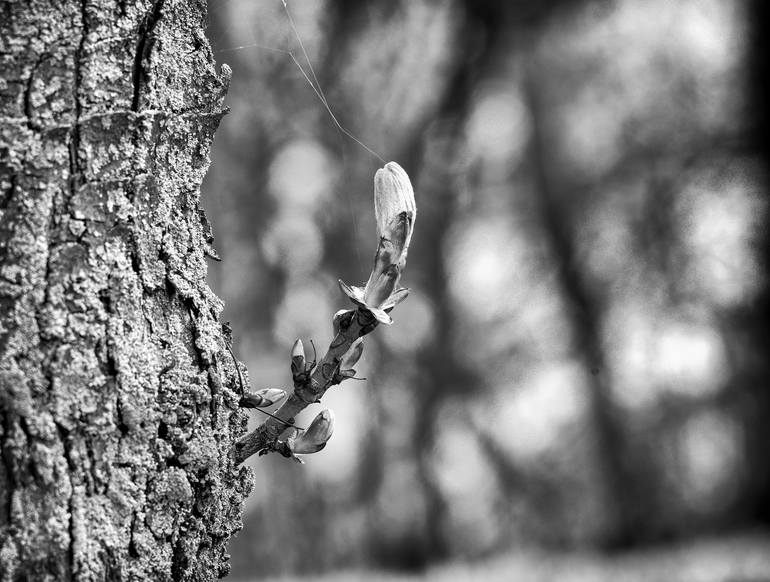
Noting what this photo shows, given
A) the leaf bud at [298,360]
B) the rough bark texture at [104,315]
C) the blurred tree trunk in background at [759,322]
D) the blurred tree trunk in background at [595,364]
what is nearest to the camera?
the rough bark texture at [104,315]

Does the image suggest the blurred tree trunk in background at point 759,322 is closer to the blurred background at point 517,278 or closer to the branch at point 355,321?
the blurred background at point 517,278

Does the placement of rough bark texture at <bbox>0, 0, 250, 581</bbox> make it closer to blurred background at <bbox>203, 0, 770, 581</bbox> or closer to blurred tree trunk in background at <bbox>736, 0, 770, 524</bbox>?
blurred background at <bbox>203, 0, 770, 581</bbox>

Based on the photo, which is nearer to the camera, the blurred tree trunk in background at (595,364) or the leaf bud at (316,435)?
the leaf bud at (316,435)

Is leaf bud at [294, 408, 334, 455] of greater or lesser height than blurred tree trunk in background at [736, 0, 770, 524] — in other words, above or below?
below

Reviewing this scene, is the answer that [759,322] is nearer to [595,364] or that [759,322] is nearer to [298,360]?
[595,364]

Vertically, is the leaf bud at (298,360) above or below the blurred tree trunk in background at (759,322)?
below

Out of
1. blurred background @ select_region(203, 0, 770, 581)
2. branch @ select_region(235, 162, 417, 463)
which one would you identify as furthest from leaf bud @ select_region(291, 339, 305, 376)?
blurred background @ select_region(203, 0, 770, 581)

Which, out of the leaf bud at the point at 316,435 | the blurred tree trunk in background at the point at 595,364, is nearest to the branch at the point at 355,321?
the leaf bud at the point at 316,435
